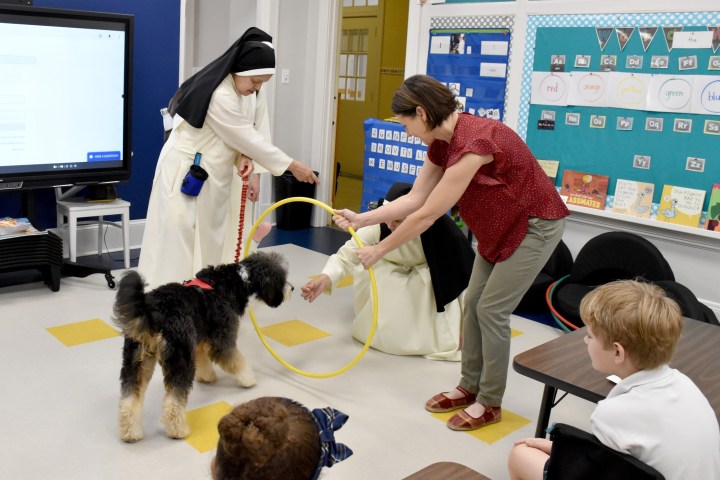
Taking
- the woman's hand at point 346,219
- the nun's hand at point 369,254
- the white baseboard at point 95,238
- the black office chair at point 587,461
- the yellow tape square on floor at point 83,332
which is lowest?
the yellow tape square on floor at point 83,332

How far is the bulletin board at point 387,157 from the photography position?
5.55m

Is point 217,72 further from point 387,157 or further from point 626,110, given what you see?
point 626,110

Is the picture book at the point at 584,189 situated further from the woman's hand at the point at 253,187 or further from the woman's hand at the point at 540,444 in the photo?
the woman's hand at the point at 540,444

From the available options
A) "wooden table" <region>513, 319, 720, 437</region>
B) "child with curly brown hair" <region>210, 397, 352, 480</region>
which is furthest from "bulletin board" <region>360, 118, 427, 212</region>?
"child with curly brown hair" <region>210, 397, 352, 480</region>

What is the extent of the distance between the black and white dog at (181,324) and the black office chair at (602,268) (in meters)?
1.97

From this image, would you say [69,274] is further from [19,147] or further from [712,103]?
[712,103]

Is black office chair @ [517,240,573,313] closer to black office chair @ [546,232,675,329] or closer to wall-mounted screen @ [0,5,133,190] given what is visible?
black office chair @ [546,232,675,329]

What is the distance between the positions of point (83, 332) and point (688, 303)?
130 inches

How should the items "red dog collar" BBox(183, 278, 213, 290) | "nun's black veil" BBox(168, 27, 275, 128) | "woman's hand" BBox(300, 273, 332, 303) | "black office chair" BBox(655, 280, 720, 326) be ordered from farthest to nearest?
"black office chair" BBox(655, 280, 720, 326), "nun's black veil" BBox(168, 27, 275, 128), "woman's hand" BBox(300, 273, 332, 303), "red dog collar" BBox(183, 278, 213, 290)

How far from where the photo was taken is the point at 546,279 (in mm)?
4711

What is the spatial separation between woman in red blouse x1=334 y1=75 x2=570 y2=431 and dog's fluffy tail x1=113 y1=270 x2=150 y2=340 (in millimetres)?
936


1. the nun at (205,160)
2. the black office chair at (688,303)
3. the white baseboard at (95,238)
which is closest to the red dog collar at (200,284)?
the nun at (205,160)

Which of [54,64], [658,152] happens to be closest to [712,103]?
[658,152]

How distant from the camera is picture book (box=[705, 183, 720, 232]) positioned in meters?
4.20
